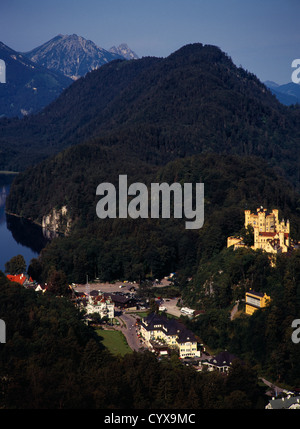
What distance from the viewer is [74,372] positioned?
42.6 metres

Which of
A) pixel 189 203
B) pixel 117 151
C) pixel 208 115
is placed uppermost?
pixel 208 115

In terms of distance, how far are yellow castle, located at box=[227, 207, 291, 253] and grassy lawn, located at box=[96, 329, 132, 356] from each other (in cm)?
1326

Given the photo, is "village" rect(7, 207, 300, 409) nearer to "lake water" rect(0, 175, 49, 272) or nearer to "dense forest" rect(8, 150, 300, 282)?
"dense forest" rect(8, 150, 300, 282)

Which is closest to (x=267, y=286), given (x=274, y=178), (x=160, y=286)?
(x=160, y=286)

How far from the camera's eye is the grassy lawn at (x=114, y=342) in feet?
167

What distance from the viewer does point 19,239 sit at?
103 m

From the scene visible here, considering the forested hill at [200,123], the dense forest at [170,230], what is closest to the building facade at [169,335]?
the dense forest at [170,230]

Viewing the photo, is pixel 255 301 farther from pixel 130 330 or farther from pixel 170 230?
pixel 170 230

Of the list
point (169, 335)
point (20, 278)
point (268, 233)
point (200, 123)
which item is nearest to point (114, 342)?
point (169, 335)

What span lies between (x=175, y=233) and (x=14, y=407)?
138 ft

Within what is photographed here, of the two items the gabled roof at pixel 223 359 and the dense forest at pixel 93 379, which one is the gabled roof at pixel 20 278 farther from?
the gabled roof at pixel 223 359

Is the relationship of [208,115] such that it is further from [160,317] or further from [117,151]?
[160,317]

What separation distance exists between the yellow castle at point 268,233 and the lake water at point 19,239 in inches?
1132

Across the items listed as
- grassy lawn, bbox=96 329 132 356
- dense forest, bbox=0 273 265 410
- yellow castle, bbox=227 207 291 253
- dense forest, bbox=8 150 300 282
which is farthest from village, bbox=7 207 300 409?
dense forest, bbox=0 273 265 410
